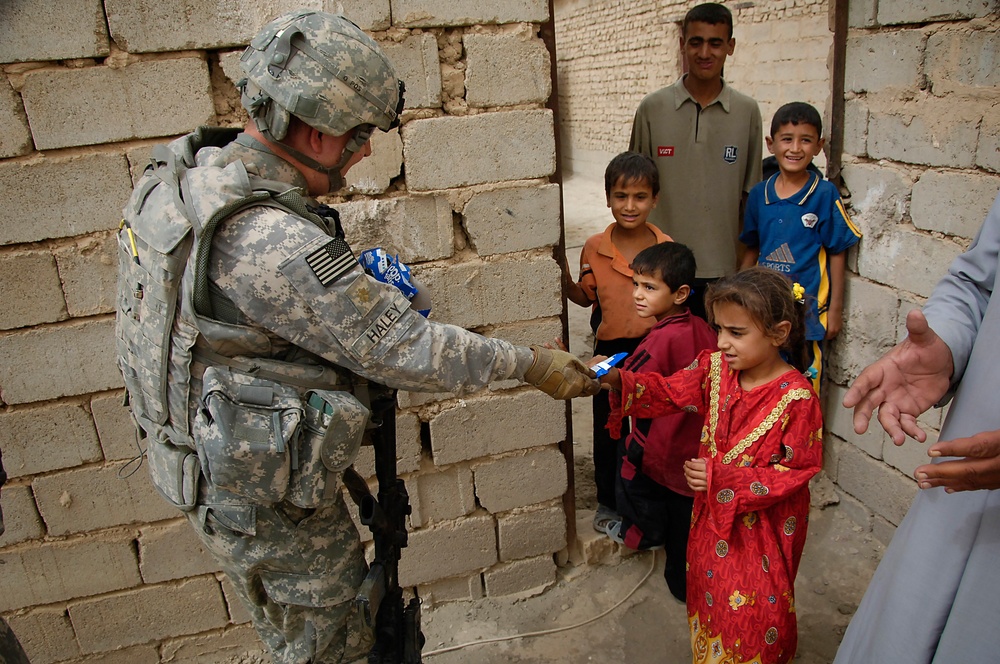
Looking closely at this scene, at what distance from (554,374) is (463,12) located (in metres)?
1.42

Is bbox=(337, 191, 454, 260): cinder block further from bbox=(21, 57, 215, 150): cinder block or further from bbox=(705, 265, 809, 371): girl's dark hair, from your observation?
bbox=(705, 265, 809, 371): girl's dark hair

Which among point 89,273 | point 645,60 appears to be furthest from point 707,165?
point 645,60

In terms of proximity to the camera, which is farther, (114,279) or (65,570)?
(65,570)

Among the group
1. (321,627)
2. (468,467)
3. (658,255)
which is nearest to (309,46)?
(658,255)

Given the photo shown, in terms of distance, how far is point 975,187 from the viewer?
284 cm

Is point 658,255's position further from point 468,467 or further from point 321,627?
point 321,627

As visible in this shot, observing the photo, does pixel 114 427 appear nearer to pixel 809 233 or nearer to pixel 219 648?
pixel 219 648

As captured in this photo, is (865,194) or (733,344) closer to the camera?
(733,344)

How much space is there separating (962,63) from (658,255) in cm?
146

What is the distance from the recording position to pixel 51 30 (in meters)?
2.37

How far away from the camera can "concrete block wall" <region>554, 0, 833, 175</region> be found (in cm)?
816

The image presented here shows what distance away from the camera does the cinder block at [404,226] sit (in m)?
2.78

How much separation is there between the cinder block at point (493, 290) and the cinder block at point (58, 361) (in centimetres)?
122

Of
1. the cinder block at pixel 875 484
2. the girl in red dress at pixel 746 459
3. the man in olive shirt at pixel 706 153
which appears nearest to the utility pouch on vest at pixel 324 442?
the girl in red dress at pixel 746 459
